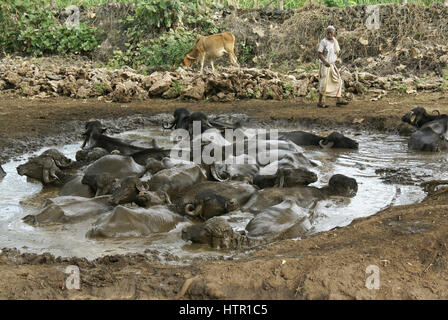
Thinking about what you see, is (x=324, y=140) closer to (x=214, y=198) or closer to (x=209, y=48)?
(x=214, y=198)

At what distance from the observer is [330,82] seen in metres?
11.7

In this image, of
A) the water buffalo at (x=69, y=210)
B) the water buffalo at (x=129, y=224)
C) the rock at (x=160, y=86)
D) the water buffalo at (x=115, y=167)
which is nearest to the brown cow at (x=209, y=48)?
the rock at (x=160, y=86)

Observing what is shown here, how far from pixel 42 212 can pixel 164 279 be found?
7.06 ft

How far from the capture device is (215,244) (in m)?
4.57

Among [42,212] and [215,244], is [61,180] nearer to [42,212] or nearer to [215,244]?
[42,212]

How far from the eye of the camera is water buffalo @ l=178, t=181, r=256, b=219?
536 cm

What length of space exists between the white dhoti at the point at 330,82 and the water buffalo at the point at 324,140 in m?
3.22

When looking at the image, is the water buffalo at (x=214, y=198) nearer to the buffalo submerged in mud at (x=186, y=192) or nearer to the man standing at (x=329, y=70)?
the buffalo submerged in mud at (x=186, y=192)

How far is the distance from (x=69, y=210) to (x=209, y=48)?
11.7 m

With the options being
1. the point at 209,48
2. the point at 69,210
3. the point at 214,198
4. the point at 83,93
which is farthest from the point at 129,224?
the point at 209,48

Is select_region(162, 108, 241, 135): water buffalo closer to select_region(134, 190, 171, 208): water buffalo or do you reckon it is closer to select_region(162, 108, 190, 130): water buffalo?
select_region(162, 108, 190, 130): water buffalo

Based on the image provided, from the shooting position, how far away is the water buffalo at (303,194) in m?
5.57

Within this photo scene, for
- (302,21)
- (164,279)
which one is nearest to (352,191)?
(164,279)

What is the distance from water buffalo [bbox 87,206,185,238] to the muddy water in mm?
74
